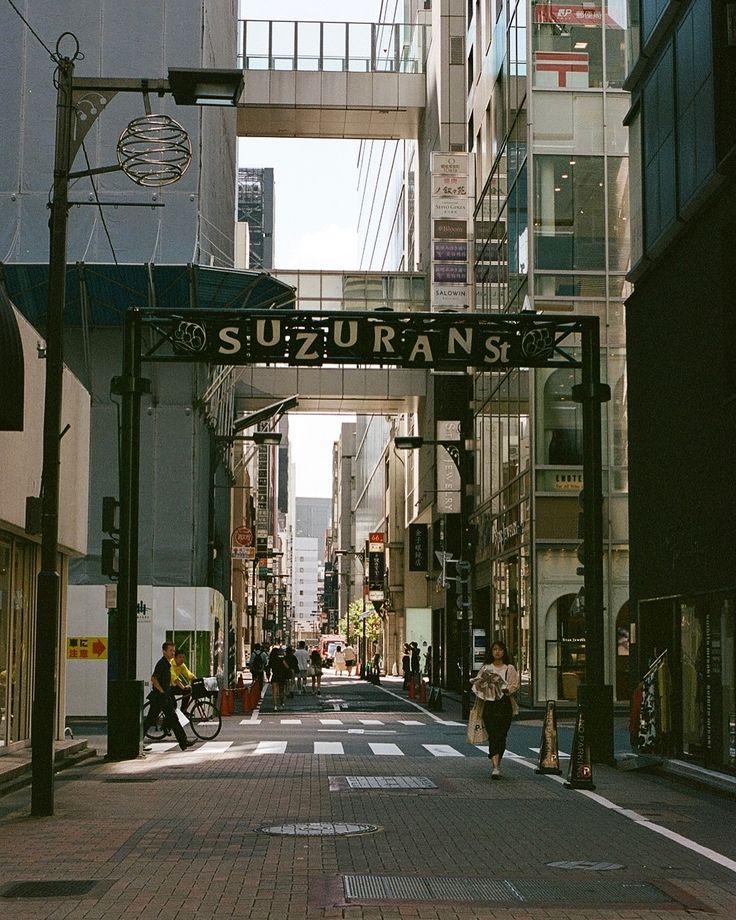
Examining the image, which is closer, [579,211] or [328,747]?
[328,747]

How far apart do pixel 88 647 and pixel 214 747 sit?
36.1ft

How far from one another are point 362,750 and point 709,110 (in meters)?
12.0

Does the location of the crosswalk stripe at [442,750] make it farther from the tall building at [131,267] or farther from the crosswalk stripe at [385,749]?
the tall building at [131,267]

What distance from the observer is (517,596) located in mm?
38906

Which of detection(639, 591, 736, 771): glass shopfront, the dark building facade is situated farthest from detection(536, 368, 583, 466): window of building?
detection(639, 591, 736, 771): glass shopfront

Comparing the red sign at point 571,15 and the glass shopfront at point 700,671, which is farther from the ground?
the red sign at point 571,15

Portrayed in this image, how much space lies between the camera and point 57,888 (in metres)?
9.85

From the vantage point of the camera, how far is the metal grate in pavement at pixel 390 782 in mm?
17203

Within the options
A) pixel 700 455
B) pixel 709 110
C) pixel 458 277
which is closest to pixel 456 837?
pixel 700 455

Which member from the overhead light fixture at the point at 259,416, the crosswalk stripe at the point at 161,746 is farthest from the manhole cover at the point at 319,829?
the overhead light fixture at the point at 259,416

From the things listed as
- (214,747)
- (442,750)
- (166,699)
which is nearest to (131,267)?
(214,747)

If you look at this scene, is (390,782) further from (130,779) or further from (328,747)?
(328,747)

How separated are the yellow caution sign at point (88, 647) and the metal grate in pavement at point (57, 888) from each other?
81.6 feet

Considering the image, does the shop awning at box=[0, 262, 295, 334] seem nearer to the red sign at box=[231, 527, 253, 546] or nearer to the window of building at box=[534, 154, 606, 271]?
the window of building at box=[534, 154, 606, 271]
